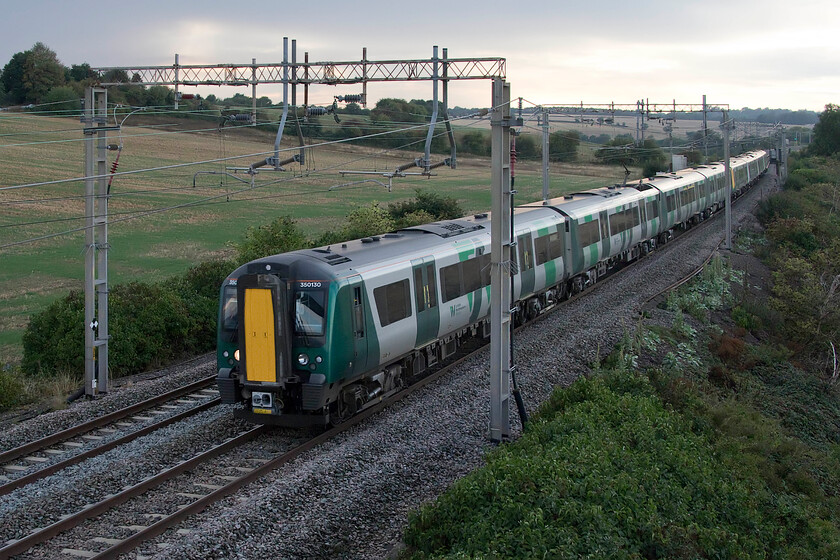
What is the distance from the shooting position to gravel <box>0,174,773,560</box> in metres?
9.47

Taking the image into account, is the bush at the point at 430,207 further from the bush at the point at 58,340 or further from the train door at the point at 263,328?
the train door at the point at 263,328

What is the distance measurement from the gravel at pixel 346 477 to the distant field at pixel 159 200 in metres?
8.42

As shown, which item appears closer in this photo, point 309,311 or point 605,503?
point 605,503

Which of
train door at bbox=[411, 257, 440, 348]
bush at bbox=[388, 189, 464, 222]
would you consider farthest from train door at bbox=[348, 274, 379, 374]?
bush at bbox=[388, 189, 464, 222]

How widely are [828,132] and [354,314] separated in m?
101

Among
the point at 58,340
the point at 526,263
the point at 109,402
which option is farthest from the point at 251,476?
the point at 526,263

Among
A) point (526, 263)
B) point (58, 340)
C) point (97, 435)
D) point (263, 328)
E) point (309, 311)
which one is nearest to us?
point (263, 328)

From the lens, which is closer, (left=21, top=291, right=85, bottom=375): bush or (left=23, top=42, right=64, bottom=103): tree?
(left=21, top=291, right=85, bottom=375): bush

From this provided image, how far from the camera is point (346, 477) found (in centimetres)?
1132

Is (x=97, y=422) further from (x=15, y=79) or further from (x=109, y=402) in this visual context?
(x=15, y=79)

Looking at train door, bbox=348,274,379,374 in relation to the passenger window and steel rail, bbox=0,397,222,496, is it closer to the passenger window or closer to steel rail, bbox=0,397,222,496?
the passenger window

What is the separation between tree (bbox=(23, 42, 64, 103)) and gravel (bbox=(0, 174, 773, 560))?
44665 mm

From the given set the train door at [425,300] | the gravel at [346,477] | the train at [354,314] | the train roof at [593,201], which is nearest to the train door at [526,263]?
the train at [354,314]

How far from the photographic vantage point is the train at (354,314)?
12828mm
